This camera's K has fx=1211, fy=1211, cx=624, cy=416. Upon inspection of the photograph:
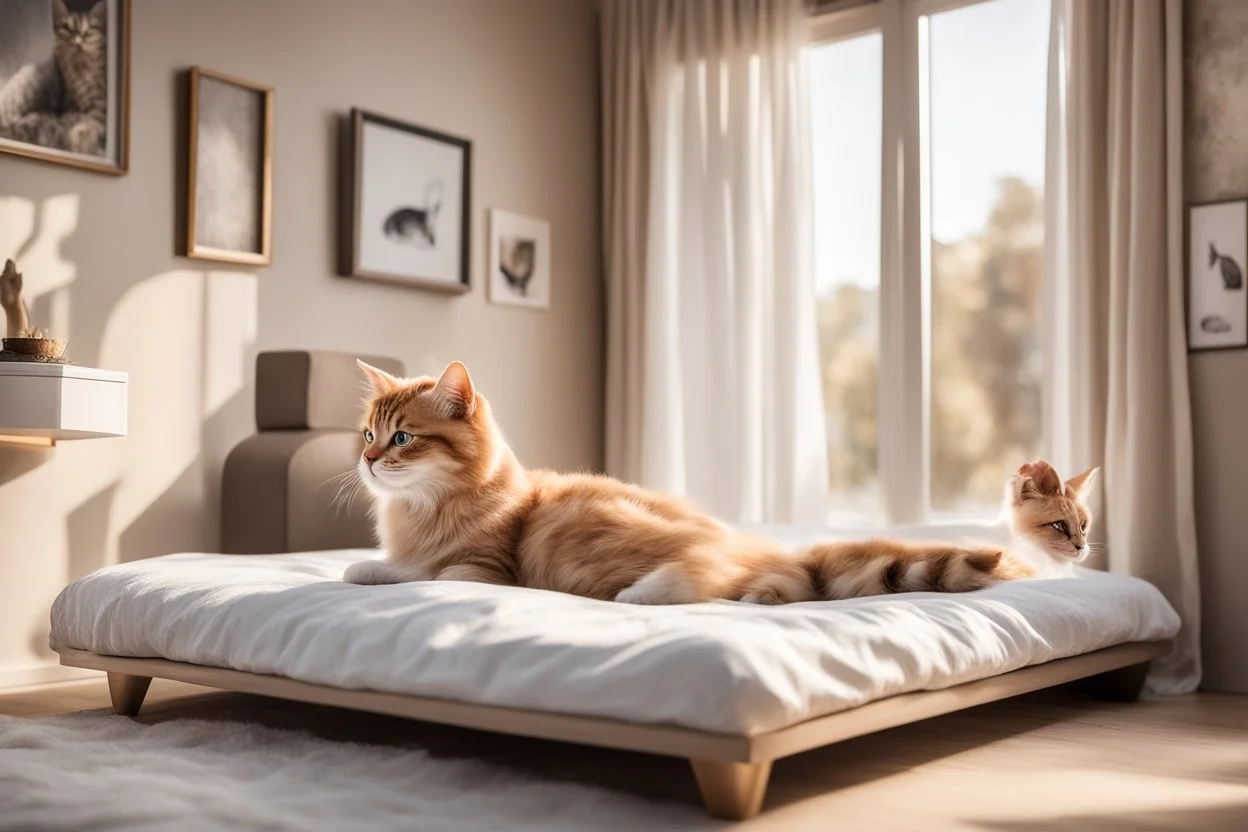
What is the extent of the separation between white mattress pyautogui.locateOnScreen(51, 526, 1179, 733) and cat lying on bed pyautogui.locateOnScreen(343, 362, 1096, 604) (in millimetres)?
114

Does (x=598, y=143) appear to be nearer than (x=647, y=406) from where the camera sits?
No

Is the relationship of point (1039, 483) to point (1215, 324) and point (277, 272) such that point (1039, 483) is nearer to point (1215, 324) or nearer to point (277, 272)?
point (1215, 324)

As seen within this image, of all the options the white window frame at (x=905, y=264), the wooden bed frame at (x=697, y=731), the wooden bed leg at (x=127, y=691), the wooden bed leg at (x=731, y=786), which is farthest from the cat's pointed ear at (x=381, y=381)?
the white window frame at (x=905, y=264)

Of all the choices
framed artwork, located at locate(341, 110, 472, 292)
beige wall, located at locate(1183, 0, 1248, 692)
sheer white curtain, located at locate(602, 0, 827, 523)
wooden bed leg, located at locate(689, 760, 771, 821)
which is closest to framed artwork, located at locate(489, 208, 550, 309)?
framed artwork, located at locate(341, 110, 472, 292)

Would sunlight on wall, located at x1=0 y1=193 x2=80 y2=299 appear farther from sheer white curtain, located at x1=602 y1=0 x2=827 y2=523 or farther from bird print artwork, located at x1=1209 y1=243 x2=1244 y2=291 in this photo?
bird print artwork, located at x1=1209 y1=243 x2=1244 y2=291

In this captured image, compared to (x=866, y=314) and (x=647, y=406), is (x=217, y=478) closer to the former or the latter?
(x=647, y=406)

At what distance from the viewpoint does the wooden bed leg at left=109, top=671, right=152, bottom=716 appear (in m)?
2.77

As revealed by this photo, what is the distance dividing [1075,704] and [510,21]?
3.52 meters

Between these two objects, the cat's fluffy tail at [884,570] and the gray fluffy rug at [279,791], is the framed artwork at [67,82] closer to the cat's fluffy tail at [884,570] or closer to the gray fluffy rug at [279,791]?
the gray fluffy rug at [279,791]

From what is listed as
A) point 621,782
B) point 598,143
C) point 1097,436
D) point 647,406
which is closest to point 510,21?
point 598,143

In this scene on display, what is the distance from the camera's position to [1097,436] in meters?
3.90

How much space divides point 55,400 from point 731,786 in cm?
212

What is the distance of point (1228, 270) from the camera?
3.69 meters

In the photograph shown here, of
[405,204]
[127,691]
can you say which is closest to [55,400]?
[127,691]
